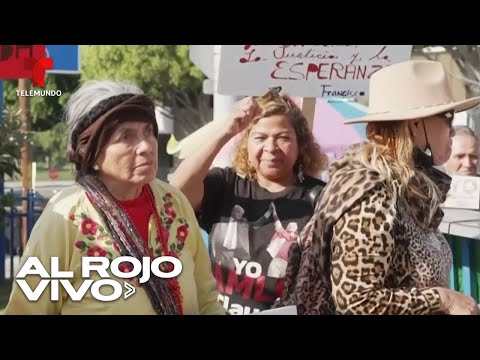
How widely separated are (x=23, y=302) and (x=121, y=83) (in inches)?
47.6

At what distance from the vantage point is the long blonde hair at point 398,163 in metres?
3.19

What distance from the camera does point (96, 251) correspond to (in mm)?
3764

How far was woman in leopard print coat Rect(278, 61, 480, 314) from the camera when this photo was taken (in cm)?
307

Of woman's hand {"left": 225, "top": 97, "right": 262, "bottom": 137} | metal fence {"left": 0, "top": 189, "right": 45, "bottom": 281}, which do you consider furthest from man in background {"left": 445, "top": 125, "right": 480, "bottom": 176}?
metal fence {"left": 0, "top": 189, "right": 45, "bottom": 281}

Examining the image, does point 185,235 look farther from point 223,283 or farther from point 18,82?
point 18,82

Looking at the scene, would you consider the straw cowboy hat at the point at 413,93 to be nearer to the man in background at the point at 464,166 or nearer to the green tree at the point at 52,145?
the man in background at the point at 464,166

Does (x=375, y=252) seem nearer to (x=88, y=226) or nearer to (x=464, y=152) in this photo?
(x=464, y=152)

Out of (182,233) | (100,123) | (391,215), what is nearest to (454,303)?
(391,215)

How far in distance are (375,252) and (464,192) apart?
1258 mm

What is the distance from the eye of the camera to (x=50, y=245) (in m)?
3.76

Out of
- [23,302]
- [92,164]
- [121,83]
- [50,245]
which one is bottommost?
[23,302]

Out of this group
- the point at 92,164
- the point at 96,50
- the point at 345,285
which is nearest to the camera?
the point at 345,285

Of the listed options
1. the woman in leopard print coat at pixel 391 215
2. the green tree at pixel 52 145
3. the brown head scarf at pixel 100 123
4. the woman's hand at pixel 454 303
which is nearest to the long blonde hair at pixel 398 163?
the woman in leopard print coat at pixel 391 215
